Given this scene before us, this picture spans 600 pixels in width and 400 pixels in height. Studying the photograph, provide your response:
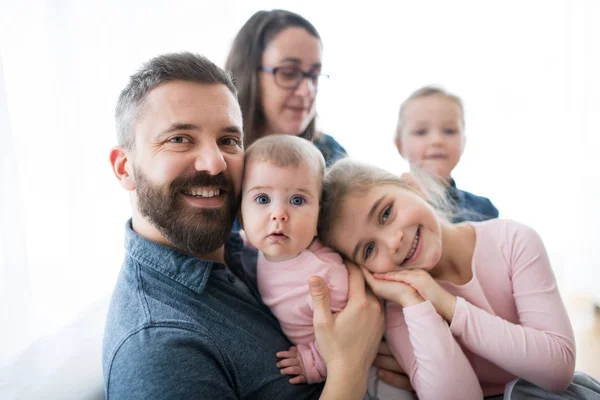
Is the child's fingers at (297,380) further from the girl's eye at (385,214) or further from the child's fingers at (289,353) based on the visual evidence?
the girl's eye at (385,214)

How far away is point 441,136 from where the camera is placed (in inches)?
75.6

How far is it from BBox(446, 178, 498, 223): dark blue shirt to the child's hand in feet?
2.09

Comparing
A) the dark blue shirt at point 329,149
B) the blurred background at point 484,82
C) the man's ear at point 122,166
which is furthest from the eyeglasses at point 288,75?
the man's ear at point 122,166

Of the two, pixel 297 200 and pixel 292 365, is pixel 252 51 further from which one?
pixel 292 365

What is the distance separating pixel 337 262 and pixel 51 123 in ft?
3.49

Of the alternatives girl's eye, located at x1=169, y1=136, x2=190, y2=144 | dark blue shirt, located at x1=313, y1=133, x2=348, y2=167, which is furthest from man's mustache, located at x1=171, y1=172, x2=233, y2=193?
dark blue shirt, located at x1=313, y1=133, x2=348, y2=167

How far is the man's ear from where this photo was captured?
133cm

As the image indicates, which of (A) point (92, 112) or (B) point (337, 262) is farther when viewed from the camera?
(A) point (92, 112)

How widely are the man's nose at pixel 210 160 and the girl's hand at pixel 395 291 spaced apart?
0.57 metres

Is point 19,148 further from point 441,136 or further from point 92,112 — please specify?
point 441,136

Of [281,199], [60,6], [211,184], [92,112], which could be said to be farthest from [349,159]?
[60,6]

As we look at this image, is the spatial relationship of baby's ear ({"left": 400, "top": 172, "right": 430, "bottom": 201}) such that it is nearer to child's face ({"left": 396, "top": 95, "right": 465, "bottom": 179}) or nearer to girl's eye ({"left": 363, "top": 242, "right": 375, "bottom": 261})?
girl's eye ({"left": 363, "top": 242, "right": 375, "bottom": 261})

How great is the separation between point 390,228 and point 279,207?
1.12 feet

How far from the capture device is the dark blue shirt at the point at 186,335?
3.21 ft
